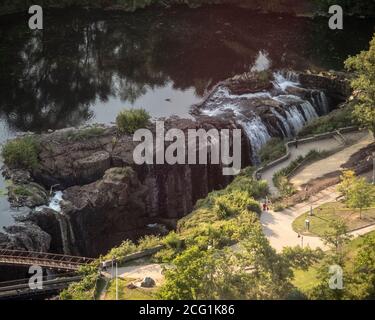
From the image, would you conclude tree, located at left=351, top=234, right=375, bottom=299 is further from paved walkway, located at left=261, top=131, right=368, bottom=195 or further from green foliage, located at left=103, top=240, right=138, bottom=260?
paved walkway, located at left=261, top=131, right=368, bottom=195

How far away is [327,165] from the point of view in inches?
2023

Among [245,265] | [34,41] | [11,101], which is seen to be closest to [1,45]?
[34,41]

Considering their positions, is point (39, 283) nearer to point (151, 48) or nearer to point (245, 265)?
point (245, 265)

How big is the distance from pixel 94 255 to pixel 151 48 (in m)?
42.7

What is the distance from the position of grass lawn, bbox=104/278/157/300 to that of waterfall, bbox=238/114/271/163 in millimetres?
24064

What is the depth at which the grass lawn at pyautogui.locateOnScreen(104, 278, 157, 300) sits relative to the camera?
36.0 metres

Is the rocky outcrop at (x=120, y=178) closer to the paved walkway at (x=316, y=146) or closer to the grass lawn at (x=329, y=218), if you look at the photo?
the paved walkway at (x=316, y=146)

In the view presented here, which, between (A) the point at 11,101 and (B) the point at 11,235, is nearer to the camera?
(B) the point at 11,235

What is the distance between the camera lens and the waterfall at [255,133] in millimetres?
59156

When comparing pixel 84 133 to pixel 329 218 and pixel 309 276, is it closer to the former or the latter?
pixel 329 218

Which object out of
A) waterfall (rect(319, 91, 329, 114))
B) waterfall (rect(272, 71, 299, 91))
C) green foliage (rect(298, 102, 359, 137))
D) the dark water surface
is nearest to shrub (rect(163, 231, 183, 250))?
the dark water surface

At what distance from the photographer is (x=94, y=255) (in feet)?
159

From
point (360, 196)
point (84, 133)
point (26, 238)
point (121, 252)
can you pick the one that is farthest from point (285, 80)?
point (26, 238)

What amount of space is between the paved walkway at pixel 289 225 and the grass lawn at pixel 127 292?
8.94m
